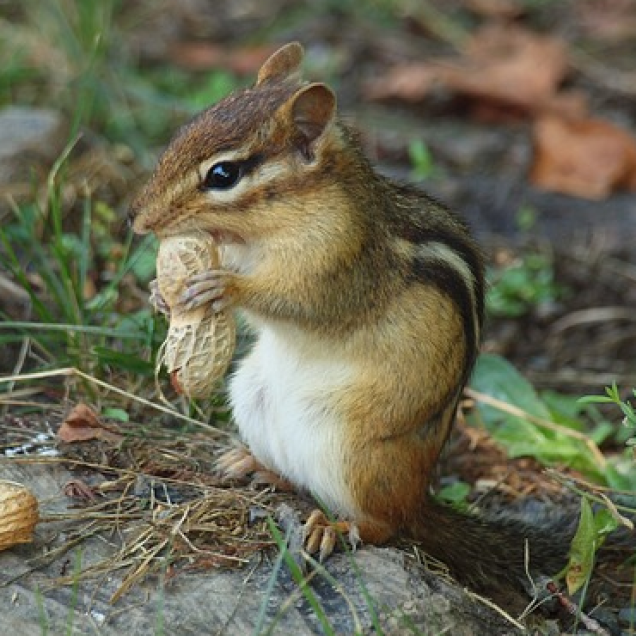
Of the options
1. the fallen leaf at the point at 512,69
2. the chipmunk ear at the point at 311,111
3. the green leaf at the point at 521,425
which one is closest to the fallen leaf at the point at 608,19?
the fallen leaf at the point at 512,69

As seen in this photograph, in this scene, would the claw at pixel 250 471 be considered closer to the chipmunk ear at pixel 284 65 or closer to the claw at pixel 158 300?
the claw at pixel 158 300

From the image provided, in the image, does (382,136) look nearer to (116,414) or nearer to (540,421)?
(540,421)

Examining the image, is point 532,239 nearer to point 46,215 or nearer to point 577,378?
point 577,378

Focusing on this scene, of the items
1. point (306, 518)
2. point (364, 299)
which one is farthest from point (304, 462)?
point (364, 299)

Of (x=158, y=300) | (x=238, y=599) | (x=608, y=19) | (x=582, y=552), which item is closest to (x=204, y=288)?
(x=158, y=300)

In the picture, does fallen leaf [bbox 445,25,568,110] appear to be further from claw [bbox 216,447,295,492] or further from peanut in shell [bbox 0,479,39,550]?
peanut in shell [bbox 0,479,39,550]

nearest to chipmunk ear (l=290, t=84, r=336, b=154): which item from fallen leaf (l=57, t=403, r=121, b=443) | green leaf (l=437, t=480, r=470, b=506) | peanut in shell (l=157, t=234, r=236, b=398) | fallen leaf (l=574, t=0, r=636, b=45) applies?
peanut in shell (l=157, t=234, r=236, b=398)
